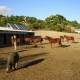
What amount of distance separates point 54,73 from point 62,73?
54 centimetres

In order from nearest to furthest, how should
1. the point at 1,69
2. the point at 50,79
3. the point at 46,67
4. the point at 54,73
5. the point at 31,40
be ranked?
the point at 50,79 < the point at 54,73 < the point at 1,69 < the point at 46,67 < the point at 31,40

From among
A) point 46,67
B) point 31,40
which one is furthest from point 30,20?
point 46,67

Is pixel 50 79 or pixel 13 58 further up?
pixel 13 58

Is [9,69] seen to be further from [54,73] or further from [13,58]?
[54,73]

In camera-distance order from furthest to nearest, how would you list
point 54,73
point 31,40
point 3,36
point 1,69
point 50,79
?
point 31,40, point 3,36, point 1,69, point 54,73, point 50,79

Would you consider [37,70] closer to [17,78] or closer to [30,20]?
[17,78]

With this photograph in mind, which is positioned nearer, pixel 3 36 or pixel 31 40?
pixel 3 36

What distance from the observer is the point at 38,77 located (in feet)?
38.9

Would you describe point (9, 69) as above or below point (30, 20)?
below

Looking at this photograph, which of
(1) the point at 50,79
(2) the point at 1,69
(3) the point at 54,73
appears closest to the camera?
(1) the point at 50,79

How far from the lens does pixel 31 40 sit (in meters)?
35.0

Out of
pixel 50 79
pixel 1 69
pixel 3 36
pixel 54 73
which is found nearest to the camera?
pixel 50 79

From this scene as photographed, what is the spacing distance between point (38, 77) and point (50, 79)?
2.68 ft

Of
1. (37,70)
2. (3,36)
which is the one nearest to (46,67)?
(37,70)
